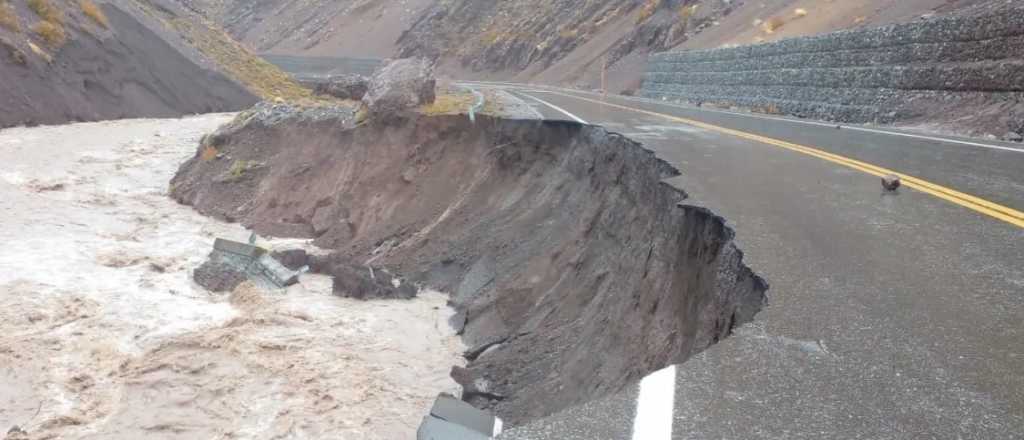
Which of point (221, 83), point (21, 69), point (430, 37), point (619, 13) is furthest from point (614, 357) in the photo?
point (430, 37)

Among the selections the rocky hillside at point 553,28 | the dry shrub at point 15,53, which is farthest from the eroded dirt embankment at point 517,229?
the rocky hillside at point 553,28

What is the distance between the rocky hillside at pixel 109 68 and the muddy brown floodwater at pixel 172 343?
21.2ft

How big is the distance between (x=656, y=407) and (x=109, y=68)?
84.2 feet

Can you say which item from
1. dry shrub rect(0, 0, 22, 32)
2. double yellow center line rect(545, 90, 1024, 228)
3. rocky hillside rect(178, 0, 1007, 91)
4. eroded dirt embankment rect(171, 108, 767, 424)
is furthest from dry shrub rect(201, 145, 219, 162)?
rocky hillside rect(178, 0, 1007, 91)

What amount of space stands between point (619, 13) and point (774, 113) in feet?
109

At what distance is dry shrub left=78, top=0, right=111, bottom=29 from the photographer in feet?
83.5

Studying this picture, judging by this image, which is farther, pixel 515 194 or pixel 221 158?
pixel 221 158

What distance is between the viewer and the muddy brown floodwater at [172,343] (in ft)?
25.7

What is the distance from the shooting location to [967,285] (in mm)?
4762

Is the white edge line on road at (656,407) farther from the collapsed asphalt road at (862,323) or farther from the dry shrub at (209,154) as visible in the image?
the dry shrub at (209,154)

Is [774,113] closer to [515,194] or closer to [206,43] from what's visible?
[515,194]

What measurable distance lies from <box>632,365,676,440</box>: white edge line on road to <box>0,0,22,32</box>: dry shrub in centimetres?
2483

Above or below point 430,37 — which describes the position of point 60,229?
below

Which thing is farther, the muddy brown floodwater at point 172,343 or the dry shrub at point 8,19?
the dry shrub at point 8,19
